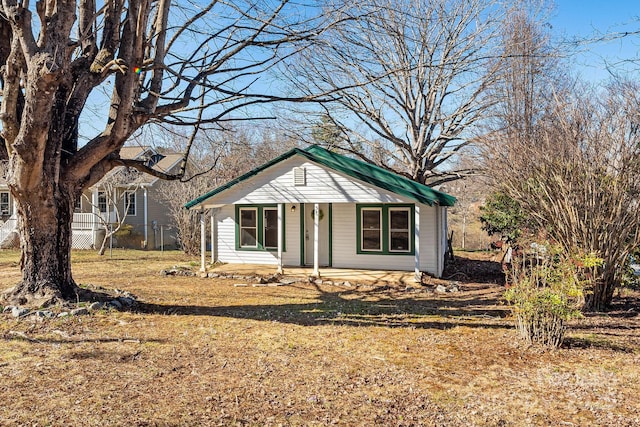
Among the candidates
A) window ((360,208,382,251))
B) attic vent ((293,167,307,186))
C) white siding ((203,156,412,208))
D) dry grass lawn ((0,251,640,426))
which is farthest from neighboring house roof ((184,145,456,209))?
dry grass lawn ((0,251,640,426))

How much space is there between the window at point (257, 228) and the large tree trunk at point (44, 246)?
24.5ft

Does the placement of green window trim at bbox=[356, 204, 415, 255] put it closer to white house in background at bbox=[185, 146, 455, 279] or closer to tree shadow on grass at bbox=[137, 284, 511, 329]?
white house in background at bbox=[185, 146, 455, 279]

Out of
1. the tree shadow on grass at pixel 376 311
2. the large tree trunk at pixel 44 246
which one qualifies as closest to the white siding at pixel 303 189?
the tree shadow on grass at pixel 376 311

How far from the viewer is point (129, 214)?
23.8 metres

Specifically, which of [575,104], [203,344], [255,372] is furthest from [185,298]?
[575,104]

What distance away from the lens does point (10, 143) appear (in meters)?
6.52

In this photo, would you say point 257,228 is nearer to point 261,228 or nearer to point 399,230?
point 261,228

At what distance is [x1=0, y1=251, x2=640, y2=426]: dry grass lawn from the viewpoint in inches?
151

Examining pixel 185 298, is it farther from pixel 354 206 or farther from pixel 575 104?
pixel 575 104

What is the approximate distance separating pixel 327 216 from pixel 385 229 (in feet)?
6.15

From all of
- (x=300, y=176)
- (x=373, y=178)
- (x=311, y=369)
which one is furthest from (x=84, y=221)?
(x=311, y=369)

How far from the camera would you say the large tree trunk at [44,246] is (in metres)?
6.80

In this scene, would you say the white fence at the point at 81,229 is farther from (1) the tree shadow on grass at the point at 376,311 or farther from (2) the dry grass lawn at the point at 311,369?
(1) the tree shadow on grass at the point at 376,311

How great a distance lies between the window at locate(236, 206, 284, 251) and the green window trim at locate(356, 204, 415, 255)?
278 cm
